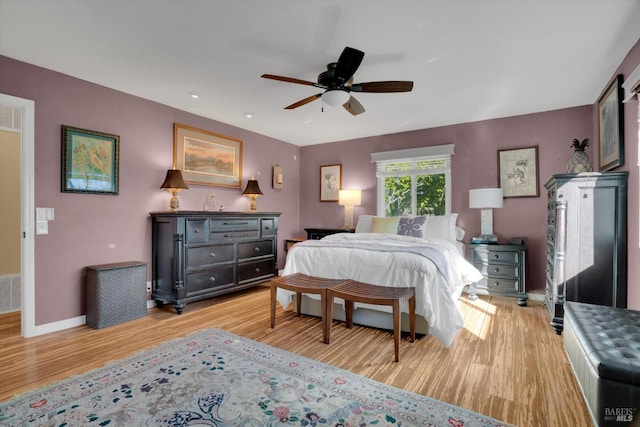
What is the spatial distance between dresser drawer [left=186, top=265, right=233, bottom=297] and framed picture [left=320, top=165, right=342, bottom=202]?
2.48 metres

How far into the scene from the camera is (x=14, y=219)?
4.01 m

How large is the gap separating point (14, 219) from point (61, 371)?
9.17ft

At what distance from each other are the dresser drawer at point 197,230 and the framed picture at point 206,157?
84 centimetres

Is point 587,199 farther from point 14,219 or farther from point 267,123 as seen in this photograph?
point 14,219

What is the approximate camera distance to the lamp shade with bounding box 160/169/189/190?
3.94m

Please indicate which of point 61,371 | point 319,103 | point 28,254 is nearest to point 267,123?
point 319,103

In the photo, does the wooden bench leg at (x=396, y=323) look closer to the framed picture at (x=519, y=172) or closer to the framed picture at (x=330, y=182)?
the framed picture at (x=519, y=172)

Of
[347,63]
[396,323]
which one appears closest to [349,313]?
[396,323]

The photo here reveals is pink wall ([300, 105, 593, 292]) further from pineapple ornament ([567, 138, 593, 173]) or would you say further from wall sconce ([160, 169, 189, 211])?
wall sconce ([160, 169, 189, 211])

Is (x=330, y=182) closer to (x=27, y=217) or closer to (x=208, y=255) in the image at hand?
(x=208, y=255)

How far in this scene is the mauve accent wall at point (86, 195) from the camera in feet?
9.99

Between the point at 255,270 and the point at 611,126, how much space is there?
4.36 m

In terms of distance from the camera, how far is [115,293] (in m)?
3.29

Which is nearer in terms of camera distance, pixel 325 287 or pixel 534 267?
pixel 325 287
